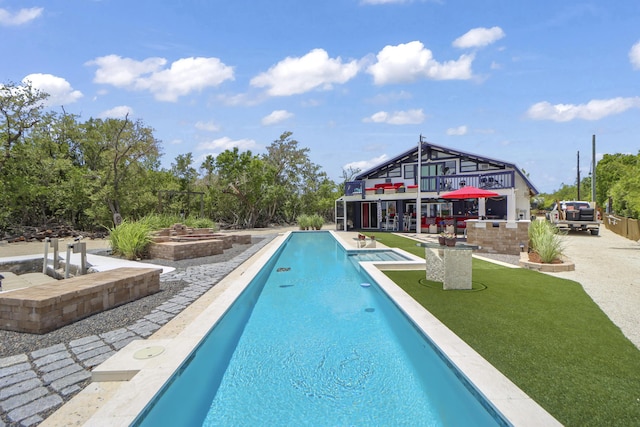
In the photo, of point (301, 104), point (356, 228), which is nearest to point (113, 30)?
point (301, 104)

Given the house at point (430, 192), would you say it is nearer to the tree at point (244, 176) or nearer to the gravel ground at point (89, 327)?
the tree at point (244, 176)

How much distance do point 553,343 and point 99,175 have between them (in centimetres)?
2316

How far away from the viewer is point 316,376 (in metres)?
3.47

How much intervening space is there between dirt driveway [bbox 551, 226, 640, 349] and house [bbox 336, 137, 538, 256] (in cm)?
645

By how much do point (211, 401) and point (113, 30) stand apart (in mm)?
12524

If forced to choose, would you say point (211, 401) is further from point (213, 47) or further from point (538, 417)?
point (213, 47)

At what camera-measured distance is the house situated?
17812 mm

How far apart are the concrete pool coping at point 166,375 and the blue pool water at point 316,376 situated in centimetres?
10

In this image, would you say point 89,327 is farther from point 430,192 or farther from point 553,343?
point 430,192

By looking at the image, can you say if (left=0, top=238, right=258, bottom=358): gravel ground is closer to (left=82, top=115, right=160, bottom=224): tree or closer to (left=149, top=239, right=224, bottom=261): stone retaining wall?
→ (left=149, top=239, right=224, bottom=261): stone retaining wall

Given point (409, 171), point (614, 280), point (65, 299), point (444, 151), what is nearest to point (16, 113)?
point (65, 299)

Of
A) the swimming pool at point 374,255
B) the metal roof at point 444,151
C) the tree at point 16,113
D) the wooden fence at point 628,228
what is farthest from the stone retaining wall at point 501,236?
the tree at point 16,113

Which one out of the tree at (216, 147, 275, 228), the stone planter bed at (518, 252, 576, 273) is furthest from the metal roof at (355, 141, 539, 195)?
the stone planter bed at (518, 252, 576, 273)

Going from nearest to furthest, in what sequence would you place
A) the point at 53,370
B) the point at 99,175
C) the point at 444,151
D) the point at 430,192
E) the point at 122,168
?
1. the point at 53,370
2. the point at 430,192
3. the point at 99,175
4. the point at 122,168
5. the point at 444,151
